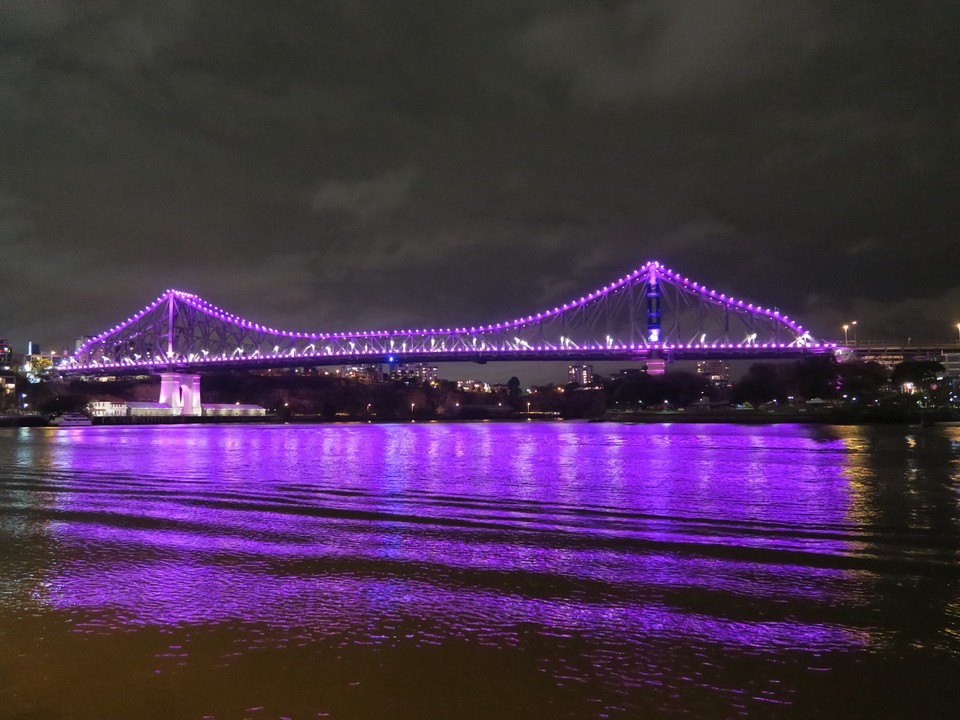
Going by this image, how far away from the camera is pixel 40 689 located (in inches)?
153

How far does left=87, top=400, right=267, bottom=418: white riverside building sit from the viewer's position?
249ft

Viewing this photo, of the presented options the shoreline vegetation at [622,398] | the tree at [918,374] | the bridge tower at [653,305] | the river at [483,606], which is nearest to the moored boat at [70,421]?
the shoreline vegetation at [622,398]

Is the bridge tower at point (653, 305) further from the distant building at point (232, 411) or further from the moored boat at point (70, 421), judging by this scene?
the moored boat at point (70, 421)

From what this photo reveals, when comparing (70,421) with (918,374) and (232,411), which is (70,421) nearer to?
(232,411)

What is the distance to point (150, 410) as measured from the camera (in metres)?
76.1

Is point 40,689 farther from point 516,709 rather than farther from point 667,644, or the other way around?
point 667,644

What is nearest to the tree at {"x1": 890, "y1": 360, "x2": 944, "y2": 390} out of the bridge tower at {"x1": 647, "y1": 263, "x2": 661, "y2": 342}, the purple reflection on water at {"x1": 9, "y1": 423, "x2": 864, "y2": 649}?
the bridge tower at {"x1": 647, "y1": 263, "x2": 661, "y2": 342}

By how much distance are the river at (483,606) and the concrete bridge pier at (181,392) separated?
236ft

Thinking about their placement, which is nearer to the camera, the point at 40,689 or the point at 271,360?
the point at 40,689

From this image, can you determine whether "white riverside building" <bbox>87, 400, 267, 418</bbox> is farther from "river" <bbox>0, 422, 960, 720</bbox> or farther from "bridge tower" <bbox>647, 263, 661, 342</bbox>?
"river" <bbox>0, 422, 960, 720</bbox>

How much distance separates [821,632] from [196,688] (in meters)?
3.98

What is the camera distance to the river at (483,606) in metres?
3.75

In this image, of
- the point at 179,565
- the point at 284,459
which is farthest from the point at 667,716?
the point at 284,459

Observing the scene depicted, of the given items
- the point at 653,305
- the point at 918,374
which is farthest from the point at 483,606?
the point at 653,305
